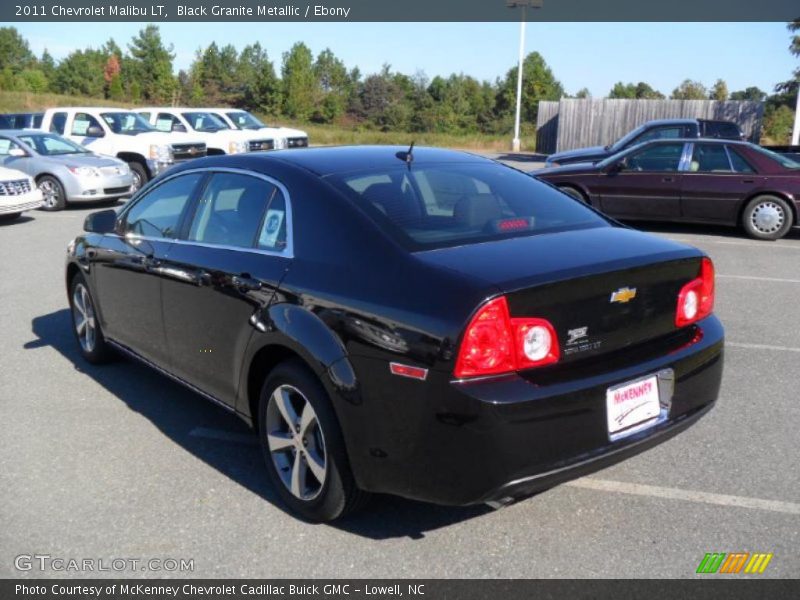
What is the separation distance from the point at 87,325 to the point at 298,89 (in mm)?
75589

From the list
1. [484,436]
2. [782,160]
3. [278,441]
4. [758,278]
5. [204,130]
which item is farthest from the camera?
[204,130]

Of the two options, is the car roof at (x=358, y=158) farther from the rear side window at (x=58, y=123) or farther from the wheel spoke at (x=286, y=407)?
the rear side window at (x=58, y=123)

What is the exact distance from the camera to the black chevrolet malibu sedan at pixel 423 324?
2.94 m

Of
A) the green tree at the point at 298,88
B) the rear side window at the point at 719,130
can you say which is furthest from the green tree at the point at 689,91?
the rear side window at the point at 719,130

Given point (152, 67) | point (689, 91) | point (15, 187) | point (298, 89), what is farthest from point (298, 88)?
point (15, 187)

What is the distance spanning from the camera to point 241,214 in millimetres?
4129

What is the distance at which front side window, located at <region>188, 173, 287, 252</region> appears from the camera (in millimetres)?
3859

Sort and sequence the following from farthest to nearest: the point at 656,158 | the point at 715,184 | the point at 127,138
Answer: the point at 127,138 < the point at 656,158 < the point at 715,184

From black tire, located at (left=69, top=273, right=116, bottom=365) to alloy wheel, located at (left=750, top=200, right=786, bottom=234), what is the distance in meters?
9.77

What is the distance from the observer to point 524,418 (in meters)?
2.90

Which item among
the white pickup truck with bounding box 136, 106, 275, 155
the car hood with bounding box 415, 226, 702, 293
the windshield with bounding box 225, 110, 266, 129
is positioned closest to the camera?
the car hood with bounding box 415, 226, 702, 293

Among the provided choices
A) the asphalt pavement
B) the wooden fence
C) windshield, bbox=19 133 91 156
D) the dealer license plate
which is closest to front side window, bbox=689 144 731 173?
the asphalt pavement

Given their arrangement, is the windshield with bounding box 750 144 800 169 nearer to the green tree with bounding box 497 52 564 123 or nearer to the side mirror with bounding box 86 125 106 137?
→ the side mirror with bounding box 86 125 106 137

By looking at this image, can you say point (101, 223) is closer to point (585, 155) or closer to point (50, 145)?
point (585, 155)
